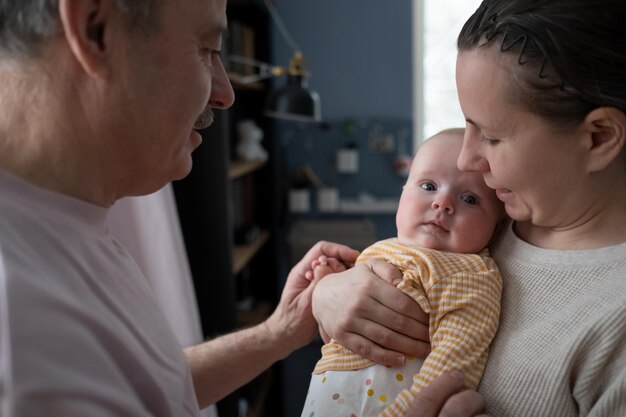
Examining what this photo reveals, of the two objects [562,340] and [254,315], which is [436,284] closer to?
[562,340]

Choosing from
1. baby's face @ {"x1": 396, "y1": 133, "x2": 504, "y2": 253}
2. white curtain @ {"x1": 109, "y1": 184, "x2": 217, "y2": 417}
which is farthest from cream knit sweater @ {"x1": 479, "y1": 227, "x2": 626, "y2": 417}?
white curtain @ {"x1": 109, "y1": 184, "x2": 217, "y2": 417}

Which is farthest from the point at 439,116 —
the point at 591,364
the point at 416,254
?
the point at 591,364

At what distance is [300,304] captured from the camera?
1.28 meters

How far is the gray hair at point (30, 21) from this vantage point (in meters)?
0.73

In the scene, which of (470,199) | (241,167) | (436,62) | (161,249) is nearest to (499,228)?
(470,199)

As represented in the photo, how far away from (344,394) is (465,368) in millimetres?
217

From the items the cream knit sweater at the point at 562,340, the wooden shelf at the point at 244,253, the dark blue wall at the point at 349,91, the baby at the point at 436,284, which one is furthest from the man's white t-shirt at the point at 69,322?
the dark blue wall at the point at 349,91

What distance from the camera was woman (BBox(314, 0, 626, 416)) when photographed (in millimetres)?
778

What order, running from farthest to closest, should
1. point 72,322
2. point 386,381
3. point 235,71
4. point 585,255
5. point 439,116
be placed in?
point 439,116 < point 235,71 < point 386,381 < point 585,255 < point 72,322

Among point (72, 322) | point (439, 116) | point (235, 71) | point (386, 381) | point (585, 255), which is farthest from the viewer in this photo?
point (439, 116)

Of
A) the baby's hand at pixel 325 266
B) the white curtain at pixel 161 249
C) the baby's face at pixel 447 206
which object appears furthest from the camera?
the white curtain at pixel 161 249

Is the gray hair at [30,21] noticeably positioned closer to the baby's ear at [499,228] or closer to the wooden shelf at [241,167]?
the baby's ear at [499,228]

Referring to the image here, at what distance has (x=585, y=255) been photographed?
86cm

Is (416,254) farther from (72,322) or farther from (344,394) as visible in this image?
(72,322)
